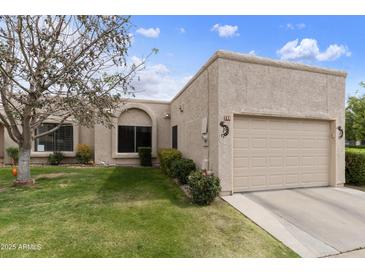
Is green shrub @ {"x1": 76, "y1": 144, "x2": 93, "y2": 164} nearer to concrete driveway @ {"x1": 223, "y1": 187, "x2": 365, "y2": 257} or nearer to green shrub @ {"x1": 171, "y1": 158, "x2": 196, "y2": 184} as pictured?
green shrub @ {"x1": 171, "y1": 158, "x2": 196, "y2": 184}

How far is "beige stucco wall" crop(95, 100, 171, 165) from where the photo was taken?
484 inches

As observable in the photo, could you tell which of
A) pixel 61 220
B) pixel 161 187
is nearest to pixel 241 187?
pixel 161 187

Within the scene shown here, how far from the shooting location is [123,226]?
4133 mm

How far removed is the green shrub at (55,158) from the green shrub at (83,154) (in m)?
0.92

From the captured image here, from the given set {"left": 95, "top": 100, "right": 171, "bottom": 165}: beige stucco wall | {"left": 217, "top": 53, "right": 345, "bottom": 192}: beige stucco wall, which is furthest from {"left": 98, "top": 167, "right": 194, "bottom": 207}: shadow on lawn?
Answer: {"left": 95, "top": 100, "right": 171, "bottom": 165}: beige stucco wall

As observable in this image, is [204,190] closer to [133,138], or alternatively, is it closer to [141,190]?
[141,190]

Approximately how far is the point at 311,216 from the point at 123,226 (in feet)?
13.6

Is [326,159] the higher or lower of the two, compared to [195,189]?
higher

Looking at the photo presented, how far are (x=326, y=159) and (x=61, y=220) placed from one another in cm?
829

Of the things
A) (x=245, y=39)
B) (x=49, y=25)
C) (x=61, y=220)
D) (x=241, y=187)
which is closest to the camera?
(x=61, y=220)

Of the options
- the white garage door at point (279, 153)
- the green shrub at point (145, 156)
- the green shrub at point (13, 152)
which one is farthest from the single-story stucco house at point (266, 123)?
the green shrub at point (13, 152)

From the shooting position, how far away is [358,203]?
558 cm

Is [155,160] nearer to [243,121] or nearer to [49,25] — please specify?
[243,121]

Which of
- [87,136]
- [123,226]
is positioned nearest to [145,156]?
[87,136]
